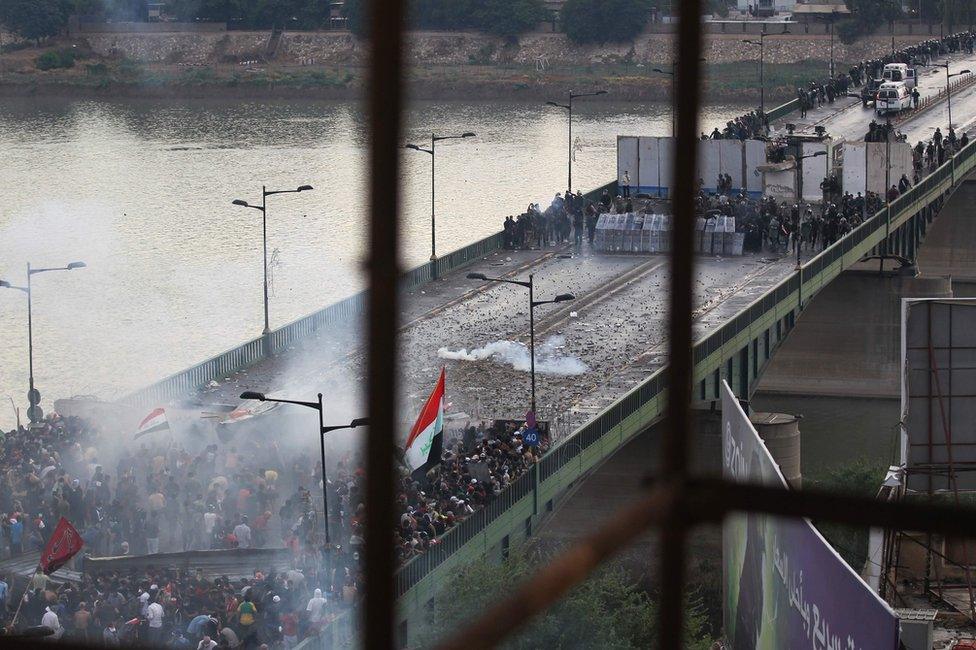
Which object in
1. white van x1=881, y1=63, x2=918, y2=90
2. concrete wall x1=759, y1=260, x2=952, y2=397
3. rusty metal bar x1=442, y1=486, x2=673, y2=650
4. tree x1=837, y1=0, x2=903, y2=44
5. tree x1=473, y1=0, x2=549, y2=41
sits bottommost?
concrete wall x1=759, y1=260, x2=952, y2=397

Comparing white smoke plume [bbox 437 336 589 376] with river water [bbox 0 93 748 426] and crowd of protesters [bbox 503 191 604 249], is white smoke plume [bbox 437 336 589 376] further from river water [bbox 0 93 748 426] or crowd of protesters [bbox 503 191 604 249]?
crowd of protesters [bbox 503 191 604 249]

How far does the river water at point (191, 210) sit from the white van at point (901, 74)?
814cm

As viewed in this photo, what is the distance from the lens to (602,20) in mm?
76750

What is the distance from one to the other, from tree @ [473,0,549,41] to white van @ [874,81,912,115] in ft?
44.6

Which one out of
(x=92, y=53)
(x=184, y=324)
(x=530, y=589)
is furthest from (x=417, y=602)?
(x=92, y=53)

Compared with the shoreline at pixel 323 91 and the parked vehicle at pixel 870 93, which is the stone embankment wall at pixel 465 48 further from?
the parked vehicle at pixel 870 93

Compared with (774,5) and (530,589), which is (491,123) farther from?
(530,589)

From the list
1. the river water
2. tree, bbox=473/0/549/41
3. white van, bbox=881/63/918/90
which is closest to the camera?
the river water

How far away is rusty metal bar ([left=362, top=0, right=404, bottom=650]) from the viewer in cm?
176

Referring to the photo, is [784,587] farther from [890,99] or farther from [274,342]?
[890,99]

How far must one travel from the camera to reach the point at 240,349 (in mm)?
28422

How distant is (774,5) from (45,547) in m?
86.8

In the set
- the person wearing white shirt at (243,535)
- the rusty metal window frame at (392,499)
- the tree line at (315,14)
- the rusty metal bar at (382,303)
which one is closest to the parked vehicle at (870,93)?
the tree line at (315,14)

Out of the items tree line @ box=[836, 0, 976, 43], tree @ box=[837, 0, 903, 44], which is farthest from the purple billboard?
tree line @ box=[836, 0, 976, 43]
